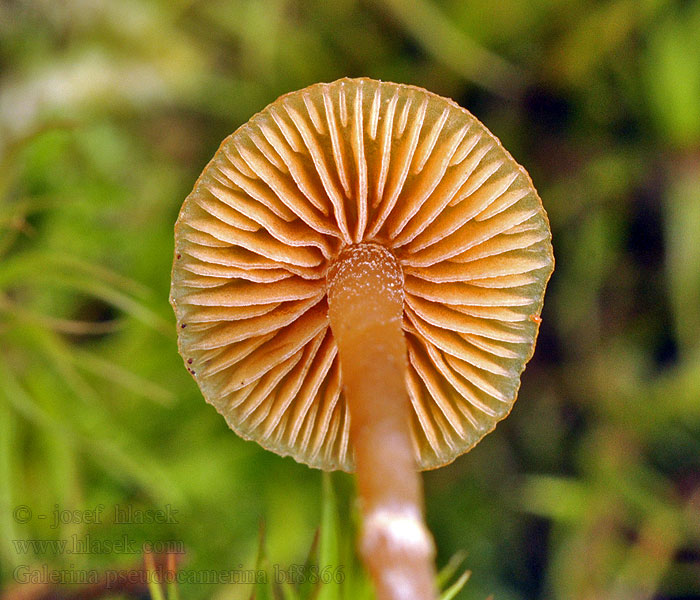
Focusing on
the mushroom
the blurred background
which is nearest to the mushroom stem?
the mushroom

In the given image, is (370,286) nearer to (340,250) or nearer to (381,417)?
(340,250)

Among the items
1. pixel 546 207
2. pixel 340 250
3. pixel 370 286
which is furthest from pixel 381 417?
pixel 546 207

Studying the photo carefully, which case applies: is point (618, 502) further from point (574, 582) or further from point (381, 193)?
point (381, 193)

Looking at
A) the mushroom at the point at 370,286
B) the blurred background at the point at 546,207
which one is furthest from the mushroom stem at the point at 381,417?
the blurred background at the point at 546,207

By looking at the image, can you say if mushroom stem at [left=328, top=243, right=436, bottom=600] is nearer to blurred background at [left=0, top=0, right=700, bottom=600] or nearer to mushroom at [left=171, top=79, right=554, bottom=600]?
mushroom at [left=171, top=79, right=554, bottom=600]

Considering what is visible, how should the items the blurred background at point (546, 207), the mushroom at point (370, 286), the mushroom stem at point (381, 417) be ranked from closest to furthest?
the mushroom stem at point (381, 417), the mushroom at point (370, 286), the blurred background at point (546, 207)

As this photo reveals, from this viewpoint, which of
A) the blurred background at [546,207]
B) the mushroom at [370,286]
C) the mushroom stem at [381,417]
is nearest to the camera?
the mushroom stem at [381,417]

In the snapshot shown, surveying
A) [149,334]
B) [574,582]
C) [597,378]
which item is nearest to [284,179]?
[149,334]

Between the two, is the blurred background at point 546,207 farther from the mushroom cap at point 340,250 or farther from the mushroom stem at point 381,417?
the mushroom stem at point 381,417
